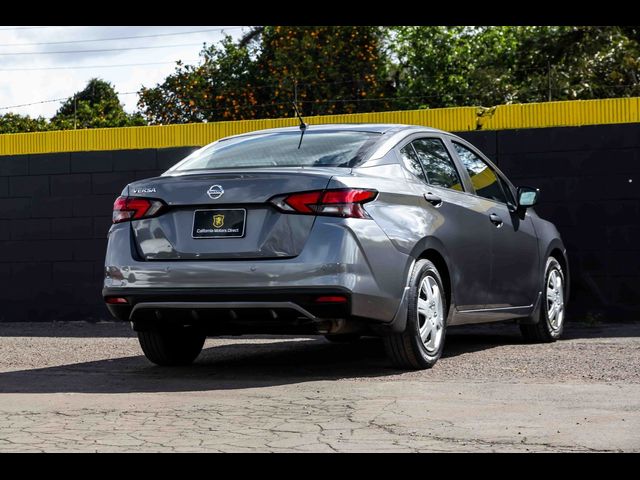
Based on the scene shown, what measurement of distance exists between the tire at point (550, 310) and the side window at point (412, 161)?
197 cm

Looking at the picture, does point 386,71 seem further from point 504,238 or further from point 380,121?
point 504,238

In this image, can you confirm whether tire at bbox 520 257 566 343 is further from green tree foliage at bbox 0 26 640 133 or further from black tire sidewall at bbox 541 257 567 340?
green tree foliage at bbox 0 26 640 133

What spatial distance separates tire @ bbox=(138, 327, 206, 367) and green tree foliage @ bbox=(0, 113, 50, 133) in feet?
148

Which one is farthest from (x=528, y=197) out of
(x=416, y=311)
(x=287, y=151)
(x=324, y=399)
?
(x=324, y=399)

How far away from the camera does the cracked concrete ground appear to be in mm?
5098

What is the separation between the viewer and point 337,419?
5.69 m

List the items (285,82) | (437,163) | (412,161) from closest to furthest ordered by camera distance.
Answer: (412,161) < (437,163) < (285,82)

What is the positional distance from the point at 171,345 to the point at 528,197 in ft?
9.95

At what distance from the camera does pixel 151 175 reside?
521 inches

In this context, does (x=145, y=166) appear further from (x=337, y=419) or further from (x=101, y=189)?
(x=337, y=419)

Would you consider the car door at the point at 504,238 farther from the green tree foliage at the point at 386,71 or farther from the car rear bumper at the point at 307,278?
the green tree foliage at the point at 386,71

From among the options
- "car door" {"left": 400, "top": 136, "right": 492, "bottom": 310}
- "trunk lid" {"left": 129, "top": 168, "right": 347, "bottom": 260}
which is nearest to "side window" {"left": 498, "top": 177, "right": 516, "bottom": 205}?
"car door" {"left": 400, "top": 136, "right": 492, "bottom": 310}

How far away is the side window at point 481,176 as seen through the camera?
8953mm

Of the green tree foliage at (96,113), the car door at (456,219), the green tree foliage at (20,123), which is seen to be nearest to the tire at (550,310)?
the car door at (456,219)
